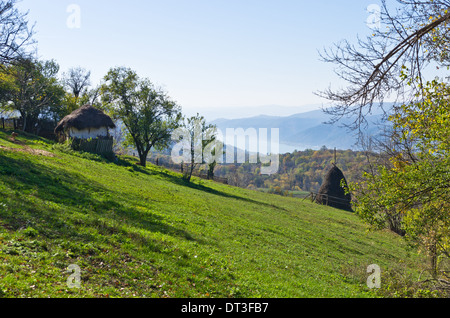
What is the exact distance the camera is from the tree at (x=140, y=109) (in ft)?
139

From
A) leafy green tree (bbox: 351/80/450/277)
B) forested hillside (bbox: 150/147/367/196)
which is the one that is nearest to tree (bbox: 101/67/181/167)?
leafy green tree (bbox: 351/80/450/277)

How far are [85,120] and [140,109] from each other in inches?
294

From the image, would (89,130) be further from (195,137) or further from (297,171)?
(297,171)

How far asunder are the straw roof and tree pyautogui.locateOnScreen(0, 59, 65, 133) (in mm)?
6005

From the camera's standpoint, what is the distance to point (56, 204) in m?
12.1

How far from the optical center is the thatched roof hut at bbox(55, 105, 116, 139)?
3719 cm

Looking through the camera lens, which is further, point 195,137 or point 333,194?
point 333,194

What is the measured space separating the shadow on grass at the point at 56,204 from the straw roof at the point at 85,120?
63.2 ft
